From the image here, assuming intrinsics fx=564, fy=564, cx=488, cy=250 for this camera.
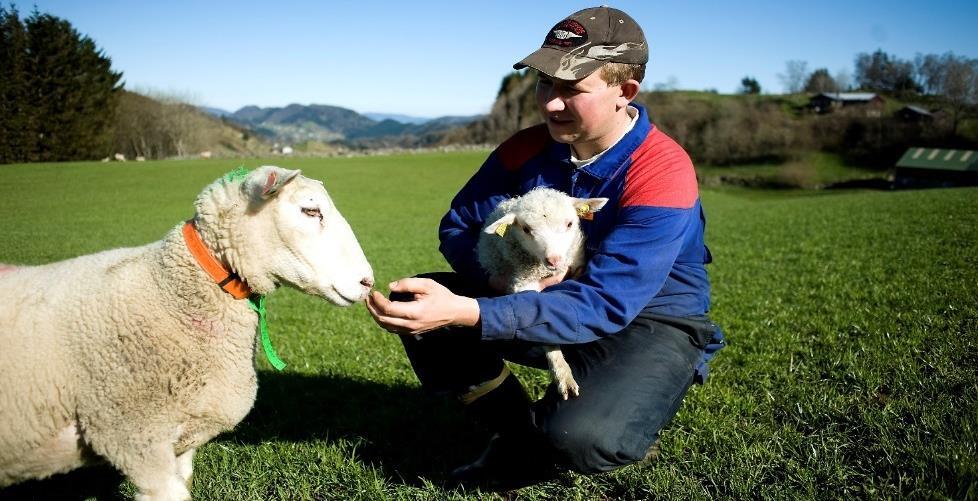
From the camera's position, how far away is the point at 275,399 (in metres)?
4.27

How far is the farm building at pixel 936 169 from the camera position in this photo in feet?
168

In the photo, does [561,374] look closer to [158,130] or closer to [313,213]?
[313,213]

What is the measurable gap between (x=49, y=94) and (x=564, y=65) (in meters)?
54.0

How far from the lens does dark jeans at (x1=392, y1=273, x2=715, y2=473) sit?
2.38 meters

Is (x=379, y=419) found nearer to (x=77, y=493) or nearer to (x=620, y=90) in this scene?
(x=77, y=493)

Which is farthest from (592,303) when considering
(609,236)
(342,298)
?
(342,298)

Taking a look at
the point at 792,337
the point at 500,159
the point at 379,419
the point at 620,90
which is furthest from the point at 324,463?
the point at 792,337

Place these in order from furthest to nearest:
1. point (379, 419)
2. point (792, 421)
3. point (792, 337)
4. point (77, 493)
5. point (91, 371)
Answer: point (792, 337)
point (379, 419)
point (792, 421)
point (77, 493)
point (91, 371)

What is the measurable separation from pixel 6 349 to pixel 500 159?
8.16 ft

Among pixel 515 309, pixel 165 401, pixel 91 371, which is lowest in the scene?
pixel 165 401

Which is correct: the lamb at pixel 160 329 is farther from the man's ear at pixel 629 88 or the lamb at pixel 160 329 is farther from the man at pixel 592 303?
the man's ear at pixel 629 88

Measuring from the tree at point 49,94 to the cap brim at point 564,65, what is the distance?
5118 cm

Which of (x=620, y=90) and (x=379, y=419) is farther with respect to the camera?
(x=379, y=419)

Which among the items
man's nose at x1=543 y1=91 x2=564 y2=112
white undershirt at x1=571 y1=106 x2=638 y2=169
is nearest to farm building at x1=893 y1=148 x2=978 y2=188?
white undershirt at x1=571 y1=106 x2=638 y2=169
